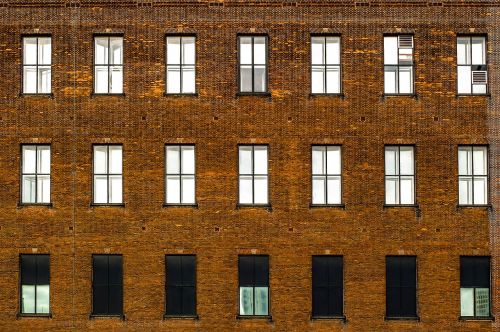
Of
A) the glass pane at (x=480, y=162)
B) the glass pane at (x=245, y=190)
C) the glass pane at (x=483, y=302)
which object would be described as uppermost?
the glass pane at (x=480, y=162)

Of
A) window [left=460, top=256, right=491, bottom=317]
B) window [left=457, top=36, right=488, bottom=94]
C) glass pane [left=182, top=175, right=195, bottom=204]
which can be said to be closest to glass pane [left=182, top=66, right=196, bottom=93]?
glass pane [left=182, top=175, right=195, bottom=204]

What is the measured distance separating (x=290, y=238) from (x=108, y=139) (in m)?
7.06

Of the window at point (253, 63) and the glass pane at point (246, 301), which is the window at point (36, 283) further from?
the window at point (253, 63)

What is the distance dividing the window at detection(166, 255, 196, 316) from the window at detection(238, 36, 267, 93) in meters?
6.21

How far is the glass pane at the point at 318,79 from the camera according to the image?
25.8 meters

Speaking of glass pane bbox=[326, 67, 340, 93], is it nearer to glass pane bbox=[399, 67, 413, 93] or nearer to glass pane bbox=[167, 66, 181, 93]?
glass pane bbox=[399, 67, 413, 93]

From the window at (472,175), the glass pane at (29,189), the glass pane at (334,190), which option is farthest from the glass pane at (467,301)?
the glass pane at (29,189)

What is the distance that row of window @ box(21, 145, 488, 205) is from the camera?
25.5m

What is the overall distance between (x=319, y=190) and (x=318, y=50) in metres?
4.86

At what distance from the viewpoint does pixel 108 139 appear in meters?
25.5

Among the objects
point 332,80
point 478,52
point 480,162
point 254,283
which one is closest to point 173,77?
point 332,80

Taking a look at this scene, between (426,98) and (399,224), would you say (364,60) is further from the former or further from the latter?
(399,224)

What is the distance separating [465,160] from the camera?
84.1ft

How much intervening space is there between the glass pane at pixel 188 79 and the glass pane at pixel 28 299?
Answer: 28.0ft
